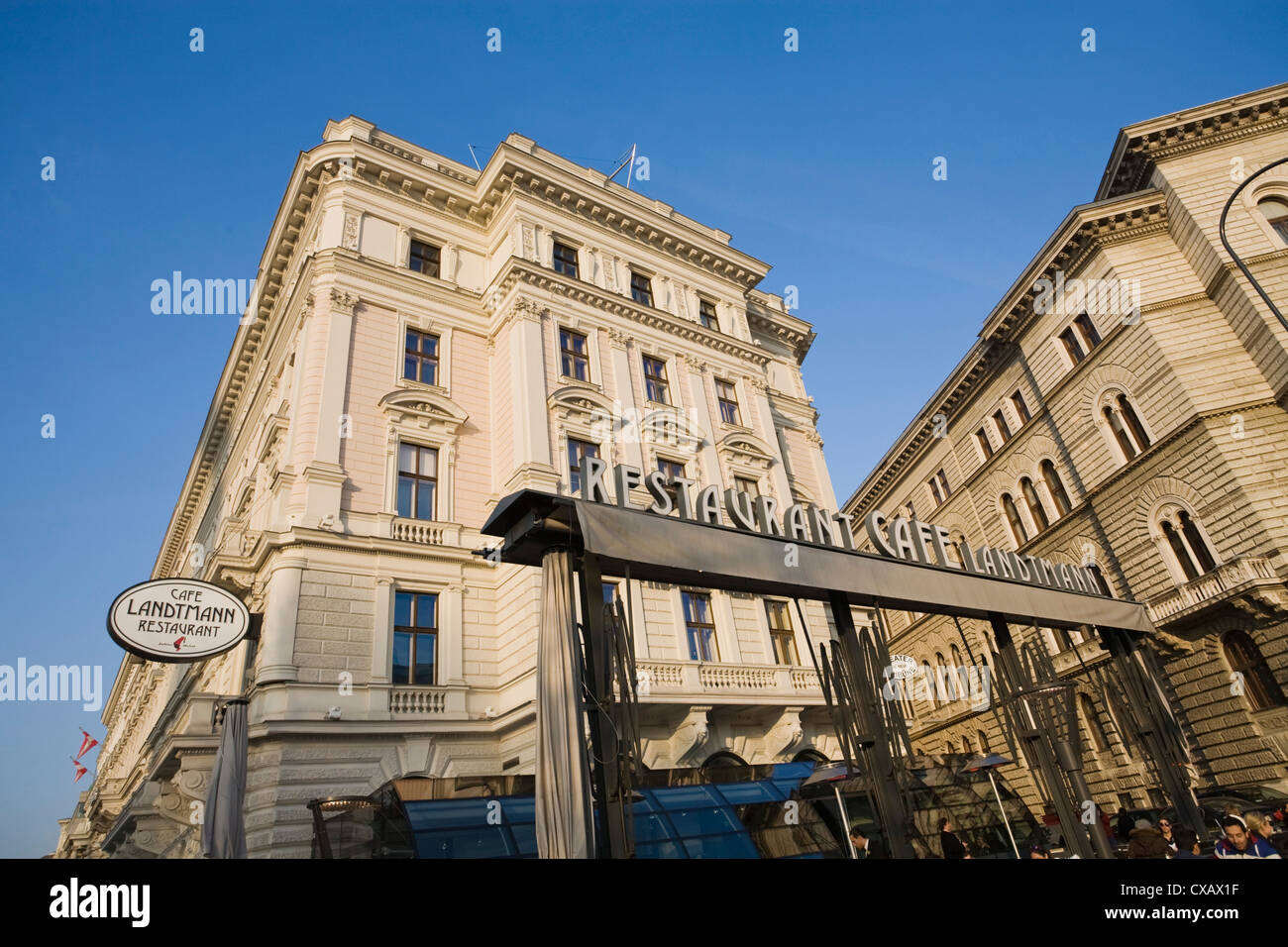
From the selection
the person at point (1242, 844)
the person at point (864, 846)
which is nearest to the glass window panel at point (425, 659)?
the person at point (864, 846)

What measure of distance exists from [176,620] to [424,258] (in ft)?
53.5

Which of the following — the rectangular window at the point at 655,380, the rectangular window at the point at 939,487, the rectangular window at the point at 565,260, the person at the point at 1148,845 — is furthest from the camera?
the rectangular window at the point at 939,487

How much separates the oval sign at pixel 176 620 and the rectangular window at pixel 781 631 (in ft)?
48.4

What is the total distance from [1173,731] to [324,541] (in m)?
18.7

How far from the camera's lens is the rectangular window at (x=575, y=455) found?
20661 millimetres

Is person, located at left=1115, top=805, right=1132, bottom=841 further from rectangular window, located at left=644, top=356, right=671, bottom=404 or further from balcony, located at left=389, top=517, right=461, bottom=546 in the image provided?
balcony, located at left=389, top=517, right=461, bottom=546

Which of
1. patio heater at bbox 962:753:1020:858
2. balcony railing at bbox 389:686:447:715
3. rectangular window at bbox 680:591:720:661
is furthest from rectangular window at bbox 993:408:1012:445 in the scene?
A: balcony railing at bbox 389:686:447:715

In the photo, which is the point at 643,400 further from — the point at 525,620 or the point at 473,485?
the point at 525,620

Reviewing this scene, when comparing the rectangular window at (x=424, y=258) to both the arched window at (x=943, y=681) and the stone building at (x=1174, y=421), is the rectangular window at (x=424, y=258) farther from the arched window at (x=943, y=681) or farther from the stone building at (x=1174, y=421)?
→ the arched window at (x=943, y=681)

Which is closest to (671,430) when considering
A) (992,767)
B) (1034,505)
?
(992,767)

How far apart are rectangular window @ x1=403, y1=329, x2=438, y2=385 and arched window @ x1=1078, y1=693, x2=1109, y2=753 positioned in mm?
29327
